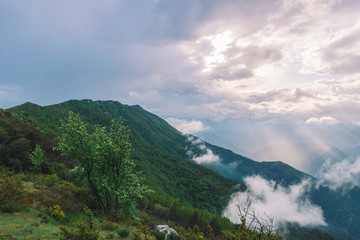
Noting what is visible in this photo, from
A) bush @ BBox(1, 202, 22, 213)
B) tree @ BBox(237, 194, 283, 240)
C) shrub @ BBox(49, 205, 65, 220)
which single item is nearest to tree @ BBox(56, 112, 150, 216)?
shrub @ BBox(49, 205, 65, 220)

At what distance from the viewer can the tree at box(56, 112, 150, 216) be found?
23297 millimetres

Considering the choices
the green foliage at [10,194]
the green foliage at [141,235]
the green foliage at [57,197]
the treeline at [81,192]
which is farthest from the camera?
the green foliage at [57,197]

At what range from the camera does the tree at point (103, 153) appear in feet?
76.4

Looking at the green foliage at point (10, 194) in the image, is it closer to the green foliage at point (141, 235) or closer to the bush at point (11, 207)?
the bush at point (11, 207)

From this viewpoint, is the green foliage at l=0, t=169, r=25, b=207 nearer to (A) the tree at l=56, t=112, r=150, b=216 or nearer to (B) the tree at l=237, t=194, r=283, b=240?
(A) the tree at l=56, t=112, r=150, b=216

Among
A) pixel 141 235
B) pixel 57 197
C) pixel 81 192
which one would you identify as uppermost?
pixel 141 235

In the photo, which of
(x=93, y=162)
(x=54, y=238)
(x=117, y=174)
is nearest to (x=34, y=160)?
(x=93, y=162)

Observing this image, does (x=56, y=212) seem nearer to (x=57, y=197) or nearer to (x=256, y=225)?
(x=57, y=197)

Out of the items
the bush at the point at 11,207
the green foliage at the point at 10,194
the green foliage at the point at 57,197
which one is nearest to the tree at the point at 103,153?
the green foliage at the point at 57,197

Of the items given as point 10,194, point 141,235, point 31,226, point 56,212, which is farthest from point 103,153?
point 141,235

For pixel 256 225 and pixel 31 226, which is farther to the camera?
pixel 31 226

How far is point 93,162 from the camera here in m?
24.6

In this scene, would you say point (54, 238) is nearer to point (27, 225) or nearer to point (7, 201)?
point (27, 225)

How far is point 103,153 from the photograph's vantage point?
23.4m
